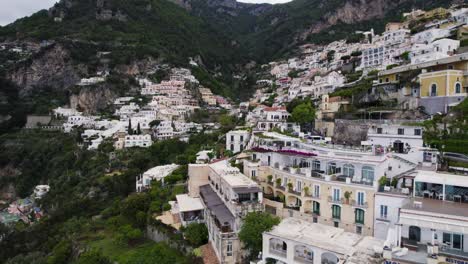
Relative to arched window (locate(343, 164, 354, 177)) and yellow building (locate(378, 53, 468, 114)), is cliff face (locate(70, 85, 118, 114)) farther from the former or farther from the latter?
arched window (locate(343, 164, 354, 177))

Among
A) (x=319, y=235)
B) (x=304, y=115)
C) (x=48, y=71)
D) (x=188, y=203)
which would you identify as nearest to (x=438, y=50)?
(x=304, y=115)

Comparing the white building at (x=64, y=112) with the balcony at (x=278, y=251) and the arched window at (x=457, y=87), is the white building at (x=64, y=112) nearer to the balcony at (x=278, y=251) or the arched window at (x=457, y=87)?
the balcony at (x=278, y=251)

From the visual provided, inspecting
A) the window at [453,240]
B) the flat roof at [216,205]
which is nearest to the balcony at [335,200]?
the window at [453,240]

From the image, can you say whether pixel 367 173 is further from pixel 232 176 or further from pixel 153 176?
pixel 153 176

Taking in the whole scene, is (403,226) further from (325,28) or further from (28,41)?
(325,28)

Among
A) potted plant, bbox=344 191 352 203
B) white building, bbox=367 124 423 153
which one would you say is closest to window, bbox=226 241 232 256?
potted plant, bbox=344 191 352 203

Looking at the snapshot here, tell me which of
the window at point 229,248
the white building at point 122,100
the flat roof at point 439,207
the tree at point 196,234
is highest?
the white building at point 122,100
